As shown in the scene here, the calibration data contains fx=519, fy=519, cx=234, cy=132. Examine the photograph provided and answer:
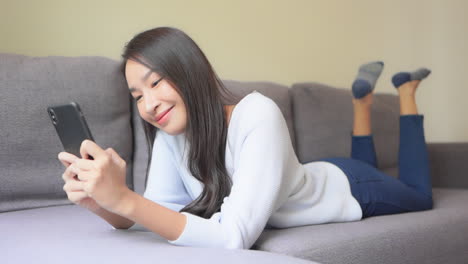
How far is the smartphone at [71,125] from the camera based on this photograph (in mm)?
889

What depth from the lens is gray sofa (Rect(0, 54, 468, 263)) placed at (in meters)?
0.90

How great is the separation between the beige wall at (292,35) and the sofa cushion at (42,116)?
0.32 meters

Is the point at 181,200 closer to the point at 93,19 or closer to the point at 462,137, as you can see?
the point at 93,19

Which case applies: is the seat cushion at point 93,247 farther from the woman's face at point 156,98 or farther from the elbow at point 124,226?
the woman's face at point 156,98

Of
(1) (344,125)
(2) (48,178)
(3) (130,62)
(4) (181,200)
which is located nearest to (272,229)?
(4) (181,200)

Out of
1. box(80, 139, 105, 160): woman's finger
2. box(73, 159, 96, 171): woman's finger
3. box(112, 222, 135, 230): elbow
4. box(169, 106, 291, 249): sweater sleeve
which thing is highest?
box(80, 139, 105, 160): woman's finger

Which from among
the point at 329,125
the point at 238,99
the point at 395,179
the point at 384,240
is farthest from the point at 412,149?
the point at 238,99

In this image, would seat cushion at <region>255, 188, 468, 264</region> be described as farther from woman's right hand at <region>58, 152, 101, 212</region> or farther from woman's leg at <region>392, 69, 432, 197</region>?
woman's right hand at <region>58, 152, 101, 212</region>

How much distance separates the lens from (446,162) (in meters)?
2.10

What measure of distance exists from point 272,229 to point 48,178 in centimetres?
64

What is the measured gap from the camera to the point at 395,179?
5.21 ft

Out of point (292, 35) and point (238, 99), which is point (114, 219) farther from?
point (292, 35)

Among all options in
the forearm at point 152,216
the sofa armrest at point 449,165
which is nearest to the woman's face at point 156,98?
the forearm at point 152,216

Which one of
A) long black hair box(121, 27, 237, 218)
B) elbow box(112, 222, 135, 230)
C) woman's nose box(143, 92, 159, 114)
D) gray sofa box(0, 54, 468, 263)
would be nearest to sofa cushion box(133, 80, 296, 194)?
gray sofa box(0, 54, 468, 263)
